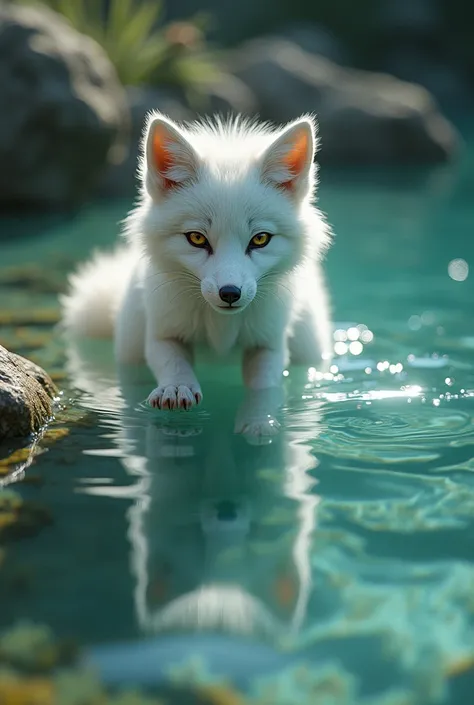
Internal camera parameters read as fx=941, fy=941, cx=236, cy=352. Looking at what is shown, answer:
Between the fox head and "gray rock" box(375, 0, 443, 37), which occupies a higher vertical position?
"gray rock" box(375, 0, 443, 37)

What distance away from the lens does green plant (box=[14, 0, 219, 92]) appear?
11969 millimetres

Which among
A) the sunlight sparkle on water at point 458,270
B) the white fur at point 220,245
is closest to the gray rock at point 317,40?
the sunlight sparkle on water at point 458,270

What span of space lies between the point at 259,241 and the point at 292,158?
0.39m

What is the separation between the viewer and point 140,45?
12219 millimetres

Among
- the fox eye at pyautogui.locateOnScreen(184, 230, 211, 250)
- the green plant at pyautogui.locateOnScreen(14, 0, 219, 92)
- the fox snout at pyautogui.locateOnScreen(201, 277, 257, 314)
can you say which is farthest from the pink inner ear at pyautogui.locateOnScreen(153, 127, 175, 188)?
the green plant at pyautogui.locateOnScreen(14, 0, 219, 92)

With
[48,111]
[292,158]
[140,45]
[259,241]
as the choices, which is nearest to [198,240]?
[259,241]

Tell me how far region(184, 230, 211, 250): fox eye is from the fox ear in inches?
9.4

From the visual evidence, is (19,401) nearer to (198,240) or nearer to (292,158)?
(198,240)

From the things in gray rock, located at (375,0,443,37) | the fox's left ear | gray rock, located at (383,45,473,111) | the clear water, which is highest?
gray rock, located at (375,0,443,37)

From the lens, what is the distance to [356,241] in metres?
8.14

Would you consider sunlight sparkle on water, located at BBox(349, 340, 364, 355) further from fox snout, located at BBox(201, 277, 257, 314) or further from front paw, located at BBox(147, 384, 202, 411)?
fox snout, located at BBox(201, 277, 257, 314)

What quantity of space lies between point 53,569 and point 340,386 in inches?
80.0

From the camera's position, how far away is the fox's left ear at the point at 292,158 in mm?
3621

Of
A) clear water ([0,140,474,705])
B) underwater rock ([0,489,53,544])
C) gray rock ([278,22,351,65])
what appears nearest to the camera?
clear water ([0,140,474,705])
